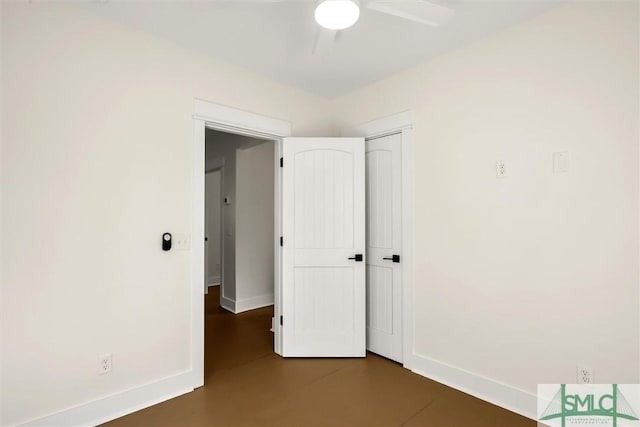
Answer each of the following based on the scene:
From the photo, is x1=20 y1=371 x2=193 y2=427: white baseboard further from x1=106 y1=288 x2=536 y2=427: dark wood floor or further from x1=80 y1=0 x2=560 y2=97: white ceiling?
x1=80 y1=0 x2=560 y2=97: white ceiling

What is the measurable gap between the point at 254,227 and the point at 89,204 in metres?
2.72

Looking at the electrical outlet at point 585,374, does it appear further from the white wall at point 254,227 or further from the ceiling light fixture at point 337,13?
the white wall at point 254,227

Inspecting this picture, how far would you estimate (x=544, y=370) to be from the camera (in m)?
2.05

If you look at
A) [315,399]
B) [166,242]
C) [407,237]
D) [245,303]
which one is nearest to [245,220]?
[245,303]

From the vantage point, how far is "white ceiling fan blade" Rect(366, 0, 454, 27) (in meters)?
1.66

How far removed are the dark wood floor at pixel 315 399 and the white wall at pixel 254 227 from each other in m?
1.55

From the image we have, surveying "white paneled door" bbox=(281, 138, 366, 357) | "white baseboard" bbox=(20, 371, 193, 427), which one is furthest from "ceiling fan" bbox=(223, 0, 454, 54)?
"white baseboard" bbox=(20, 371, 193, 427)

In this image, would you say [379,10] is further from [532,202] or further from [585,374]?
[585,374]

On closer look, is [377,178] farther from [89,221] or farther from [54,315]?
[54,315]

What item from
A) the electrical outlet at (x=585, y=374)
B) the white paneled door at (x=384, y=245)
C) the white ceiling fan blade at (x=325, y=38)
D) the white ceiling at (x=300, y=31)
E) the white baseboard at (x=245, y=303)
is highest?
the white ceiling at (x=300, y=31)

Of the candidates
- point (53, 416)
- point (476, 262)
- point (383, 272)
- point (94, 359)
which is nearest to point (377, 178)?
point (383, 272)

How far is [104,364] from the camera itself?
2.06 m

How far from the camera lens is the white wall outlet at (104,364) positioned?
6.70 ft

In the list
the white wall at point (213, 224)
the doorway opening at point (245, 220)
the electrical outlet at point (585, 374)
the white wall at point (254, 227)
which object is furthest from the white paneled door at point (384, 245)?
the white wall at point (213, 224)
